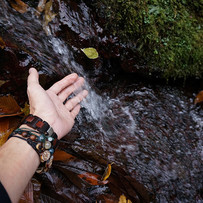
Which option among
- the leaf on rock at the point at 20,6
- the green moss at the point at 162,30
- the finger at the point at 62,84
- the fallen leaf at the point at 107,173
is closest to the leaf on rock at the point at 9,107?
the finger at the point at 62,84

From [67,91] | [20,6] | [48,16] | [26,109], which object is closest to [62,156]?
[26,109]

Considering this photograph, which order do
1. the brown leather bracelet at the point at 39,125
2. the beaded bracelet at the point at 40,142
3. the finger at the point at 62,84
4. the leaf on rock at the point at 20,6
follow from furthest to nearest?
the leaf on rock at the point at 20,6, the finger at the point at 62,84, the brown leather bracelet at the point at 39,125, the beaded bracelet at the point at 40,142

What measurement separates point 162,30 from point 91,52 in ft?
4.65

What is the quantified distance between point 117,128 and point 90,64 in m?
1.22

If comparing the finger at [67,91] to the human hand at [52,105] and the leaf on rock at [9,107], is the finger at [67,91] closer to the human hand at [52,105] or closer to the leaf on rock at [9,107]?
the human hand at [52,105]

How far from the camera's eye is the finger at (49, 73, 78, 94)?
2.44m

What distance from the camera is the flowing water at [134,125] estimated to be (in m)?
2.80

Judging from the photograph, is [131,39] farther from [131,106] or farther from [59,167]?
[59,167]

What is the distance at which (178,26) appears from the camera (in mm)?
3789

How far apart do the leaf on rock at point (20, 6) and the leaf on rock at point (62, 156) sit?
A: 7.79 feet

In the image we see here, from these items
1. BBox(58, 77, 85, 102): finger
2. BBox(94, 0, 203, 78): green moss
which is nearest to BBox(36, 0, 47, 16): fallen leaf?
BBox(94, 0, 203, 78): green moss

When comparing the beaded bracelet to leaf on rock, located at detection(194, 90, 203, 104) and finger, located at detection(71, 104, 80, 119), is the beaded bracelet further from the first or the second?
leaf on rock, located at detection(194, 90, 203, 104)

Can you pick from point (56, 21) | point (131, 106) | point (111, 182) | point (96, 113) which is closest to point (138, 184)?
point (111, 182)

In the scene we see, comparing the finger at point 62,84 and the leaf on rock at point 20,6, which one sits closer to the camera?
the finger at point 62,84
